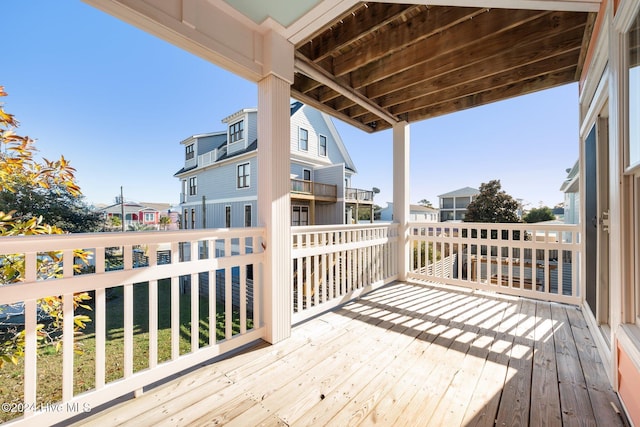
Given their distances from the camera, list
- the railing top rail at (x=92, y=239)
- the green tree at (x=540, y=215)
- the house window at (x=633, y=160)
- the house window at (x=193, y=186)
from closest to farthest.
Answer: the railing top rail at (x=92, y=239)
the house window at (x=633, y=160)
the green tree at (x=540, y=215)
the house window at (x=193, y=186)

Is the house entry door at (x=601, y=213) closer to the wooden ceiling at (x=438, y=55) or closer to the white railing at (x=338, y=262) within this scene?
the wooden ceiling at (x=438, y=55)

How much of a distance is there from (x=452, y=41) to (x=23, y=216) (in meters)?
3.65

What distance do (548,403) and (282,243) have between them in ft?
6.32

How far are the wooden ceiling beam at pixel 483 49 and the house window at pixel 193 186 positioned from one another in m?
8.86

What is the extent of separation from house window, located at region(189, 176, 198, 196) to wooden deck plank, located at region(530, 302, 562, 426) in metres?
10.7

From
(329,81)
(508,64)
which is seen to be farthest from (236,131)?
(508,64)

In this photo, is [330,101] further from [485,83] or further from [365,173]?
[365,173]

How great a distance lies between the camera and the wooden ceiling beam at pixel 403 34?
2150 millimetres

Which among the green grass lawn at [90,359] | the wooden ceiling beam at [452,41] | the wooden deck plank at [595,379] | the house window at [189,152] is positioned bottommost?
the green grass lawn at [90,359]

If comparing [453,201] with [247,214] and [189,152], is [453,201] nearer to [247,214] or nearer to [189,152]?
[247,214]

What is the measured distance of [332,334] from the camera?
7.39 feet

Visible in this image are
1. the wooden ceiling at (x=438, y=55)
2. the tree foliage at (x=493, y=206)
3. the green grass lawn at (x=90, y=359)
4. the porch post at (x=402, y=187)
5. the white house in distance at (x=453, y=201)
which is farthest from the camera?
the white house in distance at (x=453, y=201)

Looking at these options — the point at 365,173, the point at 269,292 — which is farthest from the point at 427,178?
the point at 269,292

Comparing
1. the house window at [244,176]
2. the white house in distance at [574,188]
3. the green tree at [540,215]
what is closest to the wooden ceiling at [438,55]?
the white house in distance at [574,188]
